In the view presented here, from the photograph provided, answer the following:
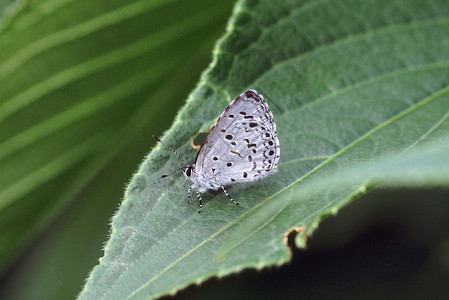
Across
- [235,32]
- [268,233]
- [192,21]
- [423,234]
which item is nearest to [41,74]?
[192,21]

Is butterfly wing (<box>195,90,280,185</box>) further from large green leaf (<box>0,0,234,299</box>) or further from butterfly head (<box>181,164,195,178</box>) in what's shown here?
large green leaf (<box>0,0,234,299</box>)

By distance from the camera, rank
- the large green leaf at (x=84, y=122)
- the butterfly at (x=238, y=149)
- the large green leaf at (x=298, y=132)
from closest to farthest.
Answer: the large green leaf at (x=298, y=132) → the butterfly at (x=238, y=149) → the large green leaf at (x=84, y=122)

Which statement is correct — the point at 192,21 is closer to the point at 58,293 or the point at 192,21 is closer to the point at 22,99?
the point at 22,99

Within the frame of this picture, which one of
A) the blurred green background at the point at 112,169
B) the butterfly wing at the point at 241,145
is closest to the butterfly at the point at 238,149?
the butterfly wing at the point at 241,145

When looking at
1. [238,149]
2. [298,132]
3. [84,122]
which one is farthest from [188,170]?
[84,122]

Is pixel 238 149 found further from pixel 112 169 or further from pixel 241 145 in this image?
pixel 112 169

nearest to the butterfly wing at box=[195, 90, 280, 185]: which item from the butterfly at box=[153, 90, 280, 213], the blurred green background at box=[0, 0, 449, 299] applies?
the butterfly at box=[153, 90, 280, 213]

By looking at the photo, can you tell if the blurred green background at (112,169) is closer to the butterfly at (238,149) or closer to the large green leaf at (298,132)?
the butterfly at (238,149)
